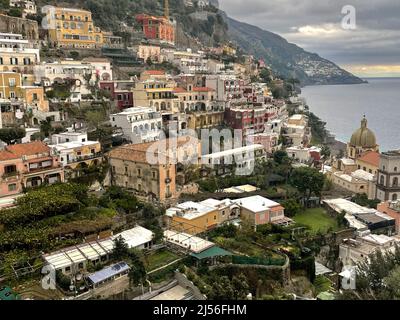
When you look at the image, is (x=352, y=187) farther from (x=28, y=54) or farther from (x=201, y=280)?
(x=28, y=54)

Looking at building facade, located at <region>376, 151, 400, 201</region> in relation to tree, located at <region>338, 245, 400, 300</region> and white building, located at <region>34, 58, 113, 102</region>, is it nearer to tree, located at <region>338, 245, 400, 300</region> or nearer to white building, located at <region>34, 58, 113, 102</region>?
tree, located at <region>338, 245, 400, 300</region>

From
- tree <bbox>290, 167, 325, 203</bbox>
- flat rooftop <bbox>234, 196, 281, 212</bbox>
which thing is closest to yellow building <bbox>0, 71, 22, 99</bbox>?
flat rooftop <bbox>234, 196, 281, 212</bbox>

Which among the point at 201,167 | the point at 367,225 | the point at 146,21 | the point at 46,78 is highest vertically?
the point at 146,21

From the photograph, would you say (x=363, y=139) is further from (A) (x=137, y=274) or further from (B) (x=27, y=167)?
(B) (x=27, y=167)

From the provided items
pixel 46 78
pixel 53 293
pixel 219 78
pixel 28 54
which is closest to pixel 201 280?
pixel 53 293

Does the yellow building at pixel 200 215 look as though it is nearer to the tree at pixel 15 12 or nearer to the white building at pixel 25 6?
the tree at pixel 15 12

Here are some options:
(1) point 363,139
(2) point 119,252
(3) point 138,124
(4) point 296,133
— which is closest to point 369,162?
(1) point 363,139
